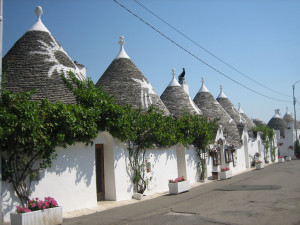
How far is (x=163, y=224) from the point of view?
306 inches

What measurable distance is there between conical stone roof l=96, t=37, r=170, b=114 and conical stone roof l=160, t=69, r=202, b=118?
11.6 ft

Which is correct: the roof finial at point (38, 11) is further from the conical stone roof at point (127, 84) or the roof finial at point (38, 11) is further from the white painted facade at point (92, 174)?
the white painted facade at point (92, 174)

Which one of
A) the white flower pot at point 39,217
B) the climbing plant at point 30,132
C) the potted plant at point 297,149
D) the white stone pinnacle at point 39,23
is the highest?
A: the white stone pinnacle at point 39,23

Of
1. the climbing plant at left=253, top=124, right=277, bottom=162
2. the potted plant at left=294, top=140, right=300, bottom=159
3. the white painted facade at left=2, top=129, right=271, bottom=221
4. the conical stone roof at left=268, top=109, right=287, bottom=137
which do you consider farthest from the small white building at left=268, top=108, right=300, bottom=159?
the white painted facade at left=2, top=129, right=271, bottom=221

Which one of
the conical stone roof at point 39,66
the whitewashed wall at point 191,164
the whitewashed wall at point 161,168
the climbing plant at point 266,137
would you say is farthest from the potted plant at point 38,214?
the climbing plant at point 266,137

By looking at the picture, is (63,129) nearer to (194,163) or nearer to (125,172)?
(125,172)

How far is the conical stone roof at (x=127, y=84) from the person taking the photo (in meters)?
15.9

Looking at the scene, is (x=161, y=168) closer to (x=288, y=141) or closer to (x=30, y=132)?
(x=30, y=132)

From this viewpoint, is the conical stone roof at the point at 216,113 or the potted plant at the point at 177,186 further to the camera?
the conical stone roof at the point at 216,113

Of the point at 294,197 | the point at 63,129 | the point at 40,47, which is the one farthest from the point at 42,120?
the point at 294,197

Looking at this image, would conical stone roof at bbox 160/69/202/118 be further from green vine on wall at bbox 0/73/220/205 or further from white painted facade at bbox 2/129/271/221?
green vine on wall at bbox 0/73/220/205

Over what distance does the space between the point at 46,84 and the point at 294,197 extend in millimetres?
9561

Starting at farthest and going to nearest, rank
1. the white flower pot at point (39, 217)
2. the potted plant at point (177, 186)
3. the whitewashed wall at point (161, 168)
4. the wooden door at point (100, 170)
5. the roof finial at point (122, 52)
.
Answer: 1. the roof finial at point (122, 52)
2. the whitewashed wall at point (161, 168)
3. the potted plant at point (177, 186)
4. the wooden door at point (100, 170)
5. the white flower pot at point (39, 217)

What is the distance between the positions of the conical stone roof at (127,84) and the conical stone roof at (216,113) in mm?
10349
